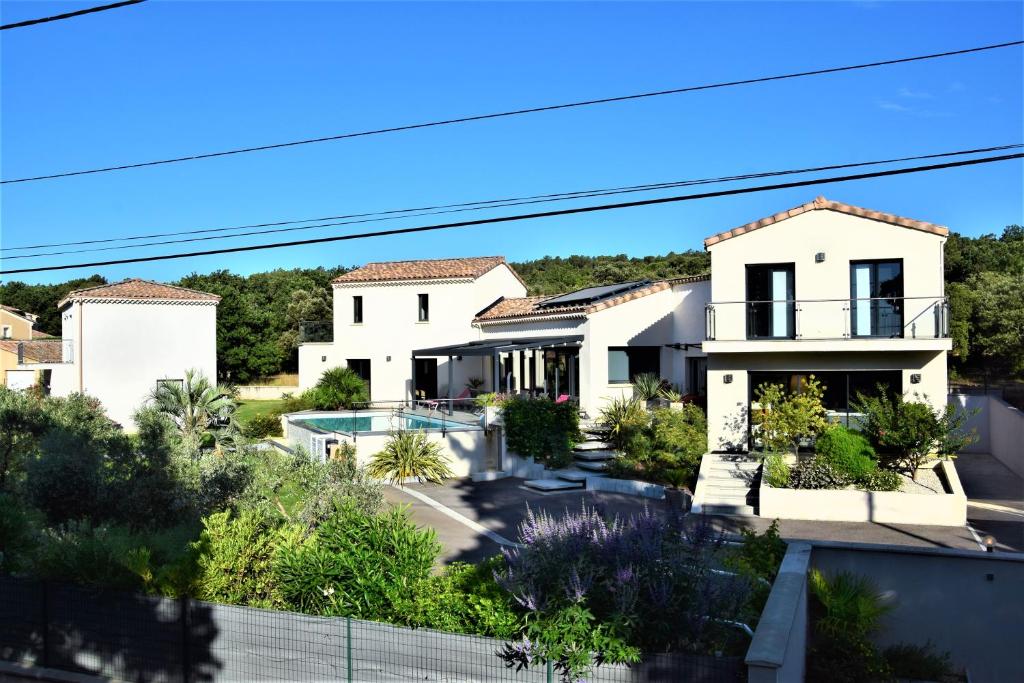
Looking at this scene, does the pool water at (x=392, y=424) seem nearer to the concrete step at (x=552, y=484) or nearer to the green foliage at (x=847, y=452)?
the concrete step at (x=552, y=484)

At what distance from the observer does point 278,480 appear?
43.8ft

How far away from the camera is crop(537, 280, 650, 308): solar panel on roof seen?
29.6 meters

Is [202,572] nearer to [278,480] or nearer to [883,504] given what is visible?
[278,480]

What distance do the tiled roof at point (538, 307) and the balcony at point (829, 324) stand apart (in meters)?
6.24

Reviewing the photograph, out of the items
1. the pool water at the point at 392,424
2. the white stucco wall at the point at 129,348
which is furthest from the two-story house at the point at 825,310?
the white stucco wall at the point at 129,348

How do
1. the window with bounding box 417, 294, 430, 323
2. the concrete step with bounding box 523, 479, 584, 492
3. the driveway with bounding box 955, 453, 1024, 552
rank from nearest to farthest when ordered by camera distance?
1. the driveway with bounding box 955, 453, 1024, 552
2. the concrete step with bounding box 523, 479, 584, 492
3. the window with bounding box 417, 294, 430, 323

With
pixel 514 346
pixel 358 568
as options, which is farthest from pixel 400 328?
pixel 358 568

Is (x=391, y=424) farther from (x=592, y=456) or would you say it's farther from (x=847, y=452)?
(x=847, y=452)

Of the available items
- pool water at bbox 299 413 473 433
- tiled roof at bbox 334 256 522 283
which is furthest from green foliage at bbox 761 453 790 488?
tiled roof at bbox 334 256 522 283

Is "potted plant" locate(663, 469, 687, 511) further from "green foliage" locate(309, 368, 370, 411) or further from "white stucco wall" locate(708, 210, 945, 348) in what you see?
"green foliage" locate(309, 368, 370, 411)

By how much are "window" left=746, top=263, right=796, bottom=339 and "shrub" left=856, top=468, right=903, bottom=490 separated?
4586mm

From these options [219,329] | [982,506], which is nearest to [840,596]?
[982,506]

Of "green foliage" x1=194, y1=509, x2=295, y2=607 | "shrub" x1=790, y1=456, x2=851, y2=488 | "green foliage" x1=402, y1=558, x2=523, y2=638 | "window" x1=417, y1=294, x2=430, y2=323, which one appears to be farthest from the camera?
"window" x1=417, y1=294, x2=430, y2=323

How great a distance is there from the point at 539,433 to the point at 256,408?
25933 mm
